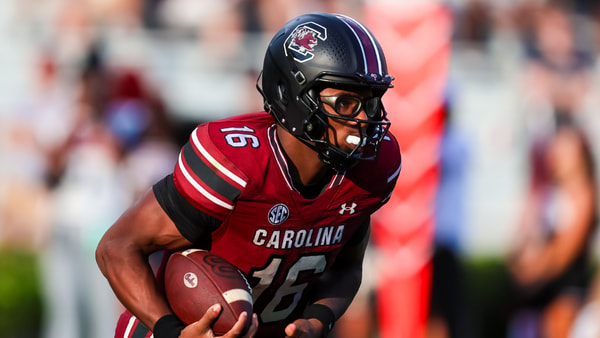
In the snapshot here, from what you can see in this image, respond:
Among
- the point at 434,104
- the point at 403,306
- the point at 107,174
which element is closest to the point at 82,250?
the point at 107,174

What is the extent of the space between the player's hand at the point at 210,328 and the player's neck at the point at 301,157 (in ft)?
2.11

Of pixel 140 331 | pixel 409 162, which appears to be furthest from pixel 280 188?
pixel 409 162

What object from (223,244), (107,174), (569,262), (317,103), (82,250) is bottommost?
(569,262)

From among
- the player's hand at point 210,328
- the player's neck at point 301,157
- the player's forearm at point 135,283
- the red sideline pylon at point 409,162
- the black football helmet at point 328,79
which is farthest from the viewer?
the red sideline pylon at point 409,162

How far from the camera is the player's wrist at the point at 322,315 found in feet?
11.6

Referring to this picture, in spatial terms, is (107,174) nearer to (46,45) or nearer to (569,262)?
(46,45)

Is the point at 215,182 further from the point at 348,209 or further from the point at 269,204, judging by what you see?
the point at 348,209

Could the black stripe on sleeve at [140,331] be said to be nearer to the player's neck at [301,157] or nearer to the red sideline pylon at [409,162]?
the player's neck at [301,157]

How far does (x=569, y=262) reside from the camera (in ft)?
23.6

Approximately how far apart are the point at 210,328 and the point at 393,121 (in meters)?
3.84

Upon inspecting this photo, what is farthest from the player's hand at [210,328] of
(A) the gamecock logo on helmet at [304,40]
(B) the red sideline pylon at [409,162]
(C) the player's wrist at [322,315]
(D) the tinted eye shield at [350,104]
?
(B) the red sideline pylon at [409,162]

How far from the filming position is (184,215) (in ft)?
10.7

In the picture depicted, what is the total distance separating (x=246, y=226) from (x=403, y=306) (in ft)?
11.8

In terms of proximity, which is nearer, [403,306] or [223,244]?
[223,244]
